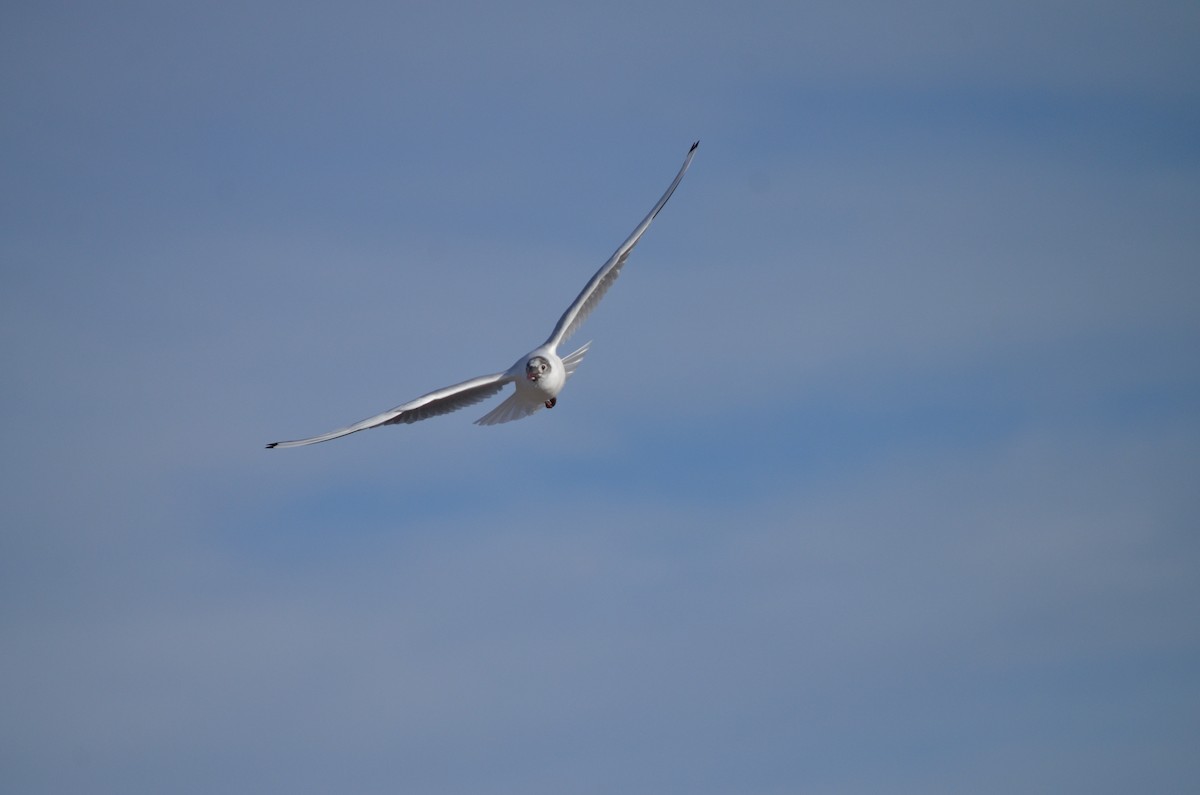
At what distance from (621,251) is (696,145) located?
2916 millimetres

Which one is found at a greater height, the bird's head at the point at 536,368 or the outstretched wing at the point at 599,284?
the outstretched wing at the point at 599,284

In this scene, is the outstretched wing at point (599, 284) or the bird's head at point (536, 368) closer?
the bird's head at point (536, 368)

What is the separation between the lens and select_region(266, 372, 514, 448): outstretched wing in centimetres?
2898

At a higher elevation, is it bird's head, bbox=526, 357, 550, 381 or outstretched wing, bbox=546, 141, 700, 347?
outstretched wing, bbox=546, 141, 700, 347

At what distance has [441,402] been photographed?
3011 cm

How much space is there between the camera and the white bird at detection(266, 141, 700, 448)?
95.3 ft

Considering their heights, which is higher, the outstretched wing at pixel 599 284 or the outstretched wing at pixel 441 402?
the outstretched wing at pixel 599 284

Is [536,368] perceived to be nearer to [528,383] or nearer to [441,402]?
[528,383]

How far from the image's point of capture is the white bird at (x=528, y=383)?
29047 mm

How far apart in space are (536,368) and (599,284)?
3.30 meters

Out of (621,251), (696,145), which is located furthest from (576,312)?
(696,145)

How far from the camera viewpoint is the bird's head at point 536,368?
28.8 meters

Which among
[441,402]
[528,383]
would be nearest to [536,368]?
[528,383]

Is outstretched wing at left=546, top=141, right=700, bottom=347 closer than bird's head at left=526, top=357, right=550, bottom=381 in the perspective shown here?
No
